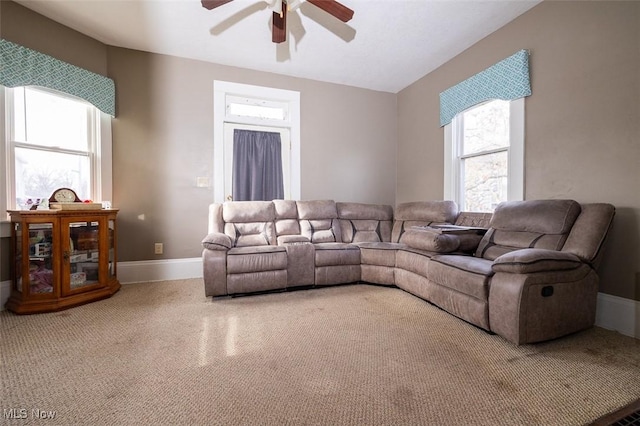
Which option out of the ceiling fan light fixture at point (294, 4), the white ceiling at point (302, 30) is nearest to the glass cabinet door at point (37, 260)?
the white ceiling at point (302, 30)

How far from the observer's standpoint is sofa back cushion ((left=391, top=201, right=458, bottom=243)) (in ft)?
10.4

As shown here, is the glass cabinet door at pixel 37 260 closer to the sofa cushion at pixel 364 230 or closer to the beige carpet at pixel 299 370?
the beige carpet at pixel 299 370

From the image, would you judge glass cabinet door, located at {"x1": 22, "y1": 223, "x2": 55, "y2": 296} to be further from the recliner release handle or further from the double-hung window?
the recliner release handle

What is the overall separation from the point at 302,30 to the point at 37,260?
3.31 m

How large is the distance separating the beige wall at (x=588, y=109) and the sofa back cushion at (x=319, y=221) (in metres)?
2.12

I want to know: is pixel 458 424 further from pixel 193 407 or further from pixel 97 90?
pixel 97 90

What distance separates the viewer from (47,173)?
268 cm

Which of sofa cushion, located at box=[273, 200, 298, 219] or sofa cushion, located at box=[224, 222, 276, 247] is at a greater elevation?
sofa cushion, located at box=[273, 200, 298, 219]

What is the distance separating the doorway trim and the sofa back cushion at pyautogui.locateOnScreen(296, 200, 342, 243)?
455 mm

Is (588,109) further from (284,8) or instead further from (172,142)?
(172,142)

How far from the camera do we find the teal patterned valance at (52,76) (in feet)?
7.64

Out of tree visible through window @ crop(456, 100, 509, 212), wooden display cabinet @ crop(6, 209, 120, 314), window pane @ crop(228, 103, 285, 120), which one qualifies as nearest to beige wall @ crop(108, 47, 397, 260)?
window pane @ crop(228, 103, 285, 120)

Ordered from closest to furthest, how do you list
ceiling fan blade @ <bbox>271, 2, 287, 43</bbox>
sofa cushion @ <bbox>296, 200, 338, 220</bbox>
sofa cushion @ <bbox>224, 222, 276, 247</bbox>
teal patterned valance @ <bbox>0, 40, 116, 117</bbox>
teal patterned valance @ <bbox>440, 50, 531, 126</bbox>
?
ceiling fan blade @ <bbox>271, 2, 287, 43</bbox>, teal patterned valance @ <bbox>0, 40, 116, 117</bbox>, teal patterned valance @ <bbox>440, 50, 531, 126</bbox>, sofa cushion @ <bbox>224, 222, 276, 247</bbox>, sofa cushion @ <bbox>296, 200, 338, 220</bbox>

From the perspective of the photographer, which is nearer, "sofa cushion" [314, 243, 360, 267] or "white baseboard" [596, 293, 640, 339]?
"white baseboard" [596, 293, 640, 339]
